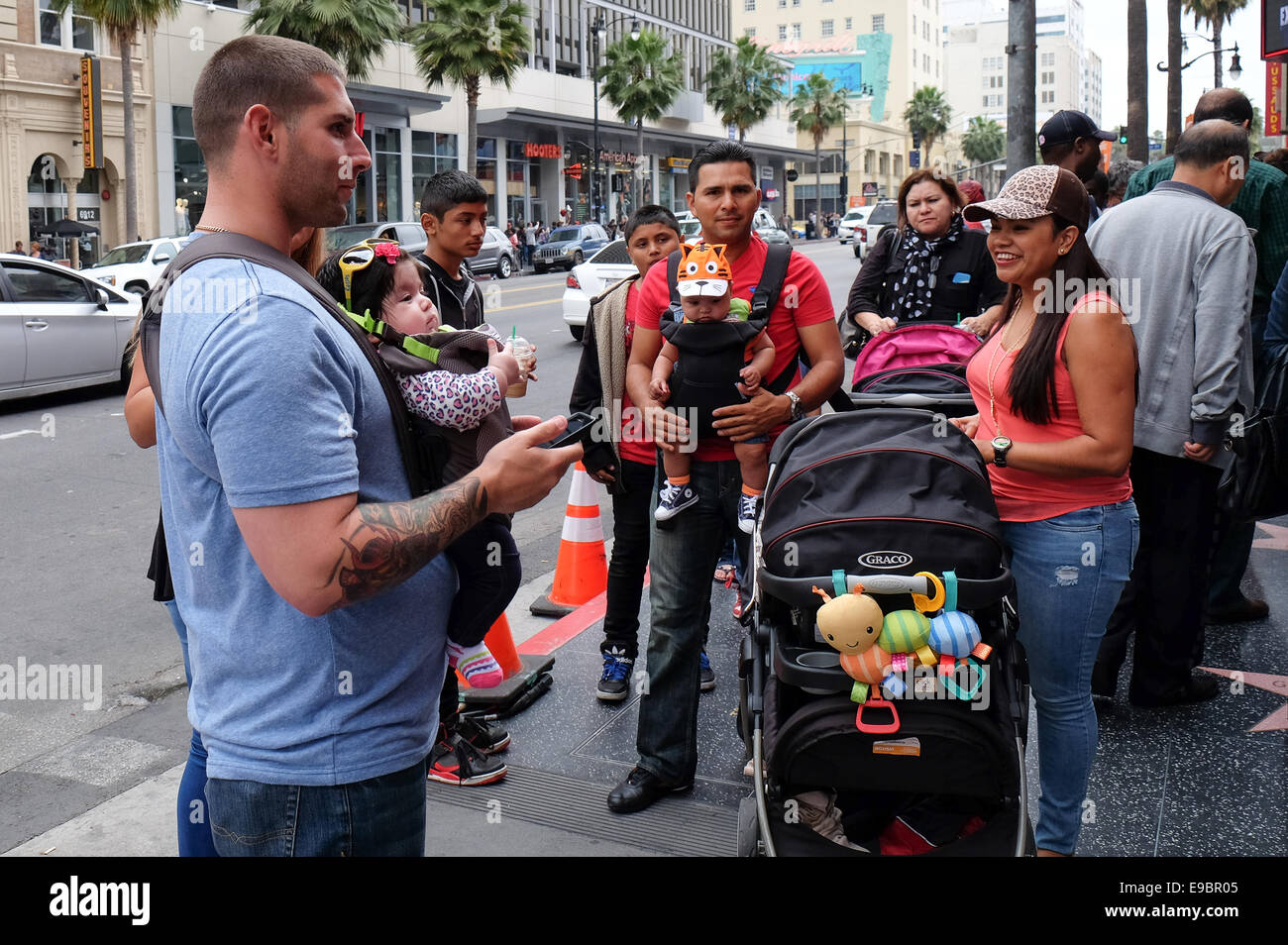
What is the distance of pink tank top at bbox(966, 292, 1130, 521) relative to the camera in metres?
3.19

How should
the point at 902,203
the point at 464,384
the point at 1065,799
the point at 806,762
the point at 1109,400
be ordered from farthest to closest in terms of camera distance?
the point at 902,203
the point at 1065,799
the point at 1109,400
the point at 806,762
the point at 464,384

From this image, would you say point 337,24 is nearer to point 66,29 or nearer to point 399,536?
point 66,29

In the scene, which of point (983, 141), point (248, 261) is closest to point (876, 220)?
point (248, 261)

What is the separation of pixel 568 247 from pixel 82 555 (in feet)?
106

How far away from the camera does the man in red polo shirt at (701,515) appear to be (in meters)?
4.01

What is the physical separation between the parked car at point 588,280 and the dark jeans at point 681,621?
13235 mm

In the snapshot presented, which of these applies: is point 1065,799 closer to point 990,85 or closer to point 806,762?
point 806,762

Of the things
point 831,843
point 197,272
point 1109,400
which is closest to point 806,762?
point 831,843

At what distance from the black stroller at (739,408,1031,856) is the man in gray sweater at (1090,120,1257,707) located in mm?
1835

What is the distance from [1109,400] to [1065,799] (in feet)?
3.95

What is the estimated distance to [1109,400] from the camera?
3.12 m

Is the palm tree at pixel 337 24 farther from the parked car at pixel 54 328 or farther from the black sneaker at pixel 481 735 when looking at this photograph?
the black sneaker at pixel 481 735

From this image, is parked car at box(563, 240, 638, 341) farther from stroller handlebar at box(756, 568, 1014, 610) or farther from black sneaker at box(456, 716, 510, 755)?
stroller handlebar at box(756, 568, 1014, 610)

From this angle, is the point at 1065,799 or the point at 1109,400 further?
the point at 1065,799
